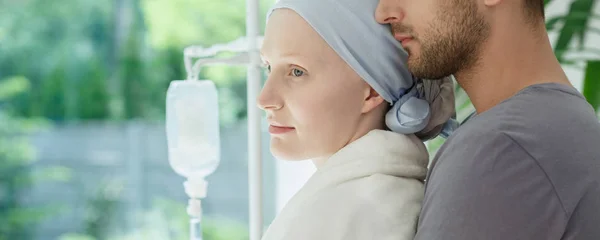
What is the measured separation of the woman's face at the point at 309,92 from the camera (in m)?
1.25

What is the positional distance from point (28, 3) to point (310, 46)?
8.29 feet

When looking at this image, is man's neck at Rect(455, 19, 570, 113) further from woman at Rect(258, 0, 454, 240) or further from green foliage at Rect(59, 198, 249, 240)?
green foliage at Rect(59, 198, 249, 240)

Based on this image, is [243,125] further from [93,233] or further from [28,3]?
[28,3]

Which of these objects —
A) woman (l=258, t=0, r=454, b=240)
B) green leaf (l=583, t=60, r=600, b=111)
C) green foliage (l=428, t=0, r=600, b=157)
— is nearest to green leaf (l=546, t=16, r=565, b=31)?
green foliage (l=428, t=0, r=600, b=157)

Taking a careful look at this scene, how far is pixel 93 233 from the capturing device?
3.61 meters

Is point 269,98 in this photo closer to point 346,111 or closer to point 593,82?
point 346,111

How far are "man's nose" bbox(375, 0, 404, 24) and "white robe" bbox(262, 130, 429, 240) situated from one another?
173 millimetres

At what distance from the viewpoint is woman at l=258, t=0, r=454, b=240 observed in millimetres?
1172

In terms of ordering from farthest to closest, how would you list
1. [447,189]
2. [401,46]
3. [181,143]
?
[181,143], [401,46], [447,189]

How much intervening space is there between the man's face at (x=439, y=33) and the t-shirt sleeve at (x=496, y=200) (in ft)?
0.65

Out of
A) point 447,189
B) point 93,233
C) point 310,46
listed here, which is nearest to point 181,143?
point 310,46

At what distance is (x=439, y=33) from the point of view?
123cm

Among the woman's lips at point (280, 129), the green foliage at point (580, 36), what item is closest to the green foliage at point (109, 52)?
the green foliage at point (580, 36)

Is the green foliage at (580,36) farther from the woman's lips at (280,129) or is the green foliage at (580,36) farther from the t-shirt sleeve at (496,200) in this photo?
the t-shirt sleeve at (496,200)
